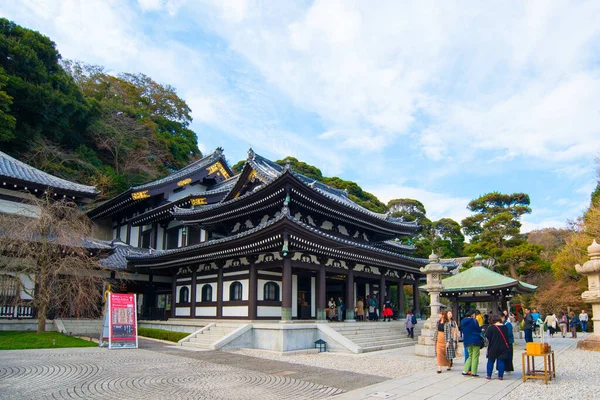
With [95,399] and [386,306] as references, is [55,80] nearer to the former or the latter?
[386,306]

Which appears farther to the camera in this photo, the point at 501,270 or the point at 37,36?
the point at 501,270

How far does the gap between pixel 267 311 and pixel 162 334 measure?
5536 millimetres

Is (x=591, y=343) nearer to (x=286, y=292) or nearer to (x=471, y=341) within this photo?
(x=471, y=341)

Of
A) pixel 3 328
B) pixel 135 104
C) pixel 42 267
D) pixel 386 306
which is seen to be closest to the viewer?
pixel 42 267

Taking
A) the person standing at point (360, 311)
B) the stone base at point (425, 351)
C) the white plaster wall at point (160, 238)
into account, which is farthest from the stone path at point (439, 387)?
the white plaster wall at point (160, 238)

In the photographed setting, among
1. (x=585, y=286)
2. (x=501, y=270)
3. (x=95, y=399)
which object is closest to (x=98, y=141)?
(x=95, y=399)

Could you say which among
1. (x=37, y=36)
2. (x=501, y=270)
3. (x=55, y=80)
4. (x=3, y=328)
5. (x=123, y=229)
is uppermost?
(x=37, y=36)

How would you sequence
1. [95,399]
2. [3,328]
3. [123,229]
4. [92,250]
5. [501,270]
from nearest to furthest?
1. [95,399]
2. [3,328]
3. [92,250]
4. [123,229]
5. [501,270]

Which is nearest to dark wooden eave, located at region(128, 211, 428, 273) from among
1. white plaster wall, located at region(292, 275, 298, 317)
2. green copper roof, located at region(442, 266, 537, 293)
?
white plaster wall, located at region(292, 275, 298, 317)

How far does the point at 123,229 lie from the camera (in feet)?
115

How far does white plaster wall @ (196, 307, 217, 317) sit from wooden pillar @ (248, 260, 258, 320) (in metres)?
3.28

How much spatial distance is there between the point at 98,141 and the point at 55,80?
7292 millimetres

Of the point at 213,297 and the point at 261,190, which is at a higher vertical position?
the point at 261,190

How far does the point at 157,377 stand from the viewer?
1107 cm
